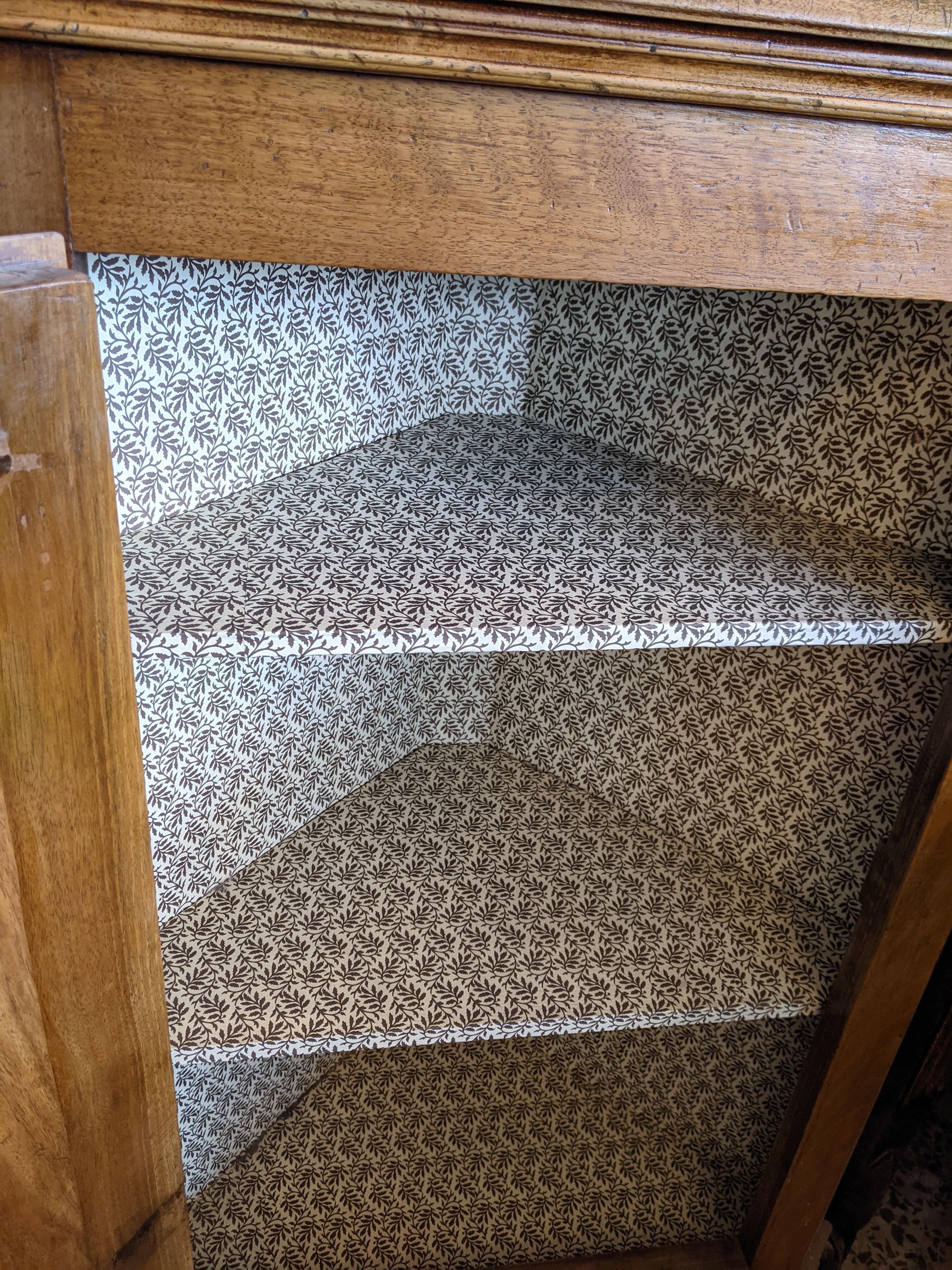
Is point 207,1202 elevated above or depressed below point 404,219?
below

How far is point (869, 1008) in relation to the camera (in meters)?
1.07

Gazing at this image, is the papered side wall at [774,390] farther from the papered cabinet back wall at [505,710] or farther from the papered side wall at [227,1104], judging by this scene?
the papered side wall at [227,1104]

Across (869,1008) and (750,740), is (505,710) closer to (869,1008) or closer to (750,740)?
(750,740)

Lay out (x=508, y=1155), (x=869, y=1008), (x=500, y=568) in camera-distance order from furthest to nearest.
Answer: (x=508, y=1155) → (x=869, y=1008) → (x=500, y=568)

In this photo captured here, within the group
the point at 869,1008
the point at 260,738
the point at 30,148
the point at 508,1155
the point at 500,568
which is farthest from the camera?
the point at 508,1155

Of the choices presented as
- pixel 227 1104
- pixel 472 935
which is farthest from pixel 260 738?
pixel 227 1104

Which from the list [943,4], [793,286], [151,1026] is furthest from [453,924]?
[943,4]

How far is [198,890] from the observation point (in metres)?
1.16

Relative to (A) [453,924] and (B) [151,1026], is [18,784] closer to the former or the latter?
(B) [151,1026]

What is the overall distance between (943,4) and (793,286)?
192mm

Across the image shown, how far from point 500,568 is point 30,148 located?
0.53 metres

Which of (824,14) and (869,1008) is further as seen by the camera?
(869,1008)

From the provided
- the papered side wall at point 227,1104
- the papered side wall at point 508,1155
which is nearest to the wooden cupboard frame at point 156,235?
the papered side wall at point 227,1104

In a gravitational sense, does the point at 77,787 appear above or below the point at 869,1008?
above
